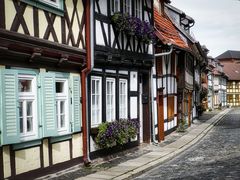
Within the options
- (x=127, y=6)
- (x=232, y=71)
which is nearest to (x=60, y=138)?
(x=127, y=6)

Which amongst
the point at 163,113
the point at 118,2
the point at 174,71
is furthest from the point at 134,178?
the point at 174,71

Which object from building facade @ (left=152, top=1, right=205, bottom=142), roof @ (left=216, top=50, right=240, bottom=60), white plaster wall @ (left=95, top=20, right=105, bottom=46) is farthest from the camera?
roof @ (left=216, top=50, right=240, bottom=60)

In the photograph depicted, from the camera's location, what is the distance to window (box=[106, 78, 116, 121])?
1348cm

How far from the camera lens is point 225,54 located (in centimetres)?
13162

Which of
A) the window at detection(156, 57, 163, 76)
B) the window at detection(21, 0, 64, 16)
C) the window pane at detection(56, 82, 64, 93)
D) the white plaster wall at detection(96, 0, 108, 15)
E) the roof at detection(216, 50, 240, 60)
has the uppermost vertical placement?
the roof at detection(216, 50, 240, 60)

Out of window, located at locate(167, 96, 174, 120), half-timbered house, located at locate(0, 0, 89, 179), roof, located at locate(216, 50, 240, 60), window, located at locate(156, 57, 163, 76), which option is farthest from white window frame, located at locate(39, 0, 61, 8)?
roof, located at locate(216, 50, 240, 60)

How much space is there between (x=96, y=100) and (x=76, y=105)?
4.71ft

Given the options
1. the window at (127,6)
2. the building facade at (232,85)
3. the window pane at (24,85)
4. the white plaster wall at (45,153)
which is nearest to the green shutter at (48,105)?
the white plaster wall at (45,153)

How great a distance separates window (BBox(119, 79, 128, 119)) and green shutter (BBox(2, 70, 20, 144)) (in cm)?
607

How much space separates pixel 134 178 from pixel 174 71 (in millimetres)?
13023

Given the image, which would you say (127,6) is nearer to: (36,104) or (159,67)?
(159,67)

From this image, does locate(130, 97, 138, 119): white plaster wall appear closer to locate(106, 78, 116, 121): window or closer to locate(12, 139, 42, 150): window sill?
locate(106, 78, 116, 121): window

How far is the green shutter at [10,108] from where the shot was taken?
8391 millimetres

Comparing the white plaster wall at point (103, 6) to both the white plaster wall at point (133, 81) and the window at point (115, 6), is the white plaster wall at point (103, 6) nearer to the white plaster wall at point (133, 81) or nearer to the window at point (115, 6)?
the window at point (115, 6)
